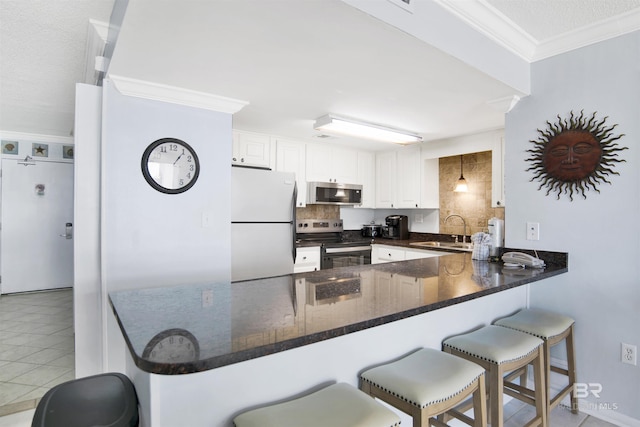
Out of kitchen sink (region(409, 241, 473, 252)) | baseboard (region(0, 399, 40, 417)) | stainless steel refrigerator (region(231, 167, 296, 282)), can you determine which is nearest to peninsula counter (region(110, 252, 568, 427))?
stainless steel refrigerator (region(231, 167, 296, 282))

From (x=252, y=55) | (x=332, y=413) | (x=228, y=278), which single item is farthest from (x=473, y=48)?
(x=228, y=278)

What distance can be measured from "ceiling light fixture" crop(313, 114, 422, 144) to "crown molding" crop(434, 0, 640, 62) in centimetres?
128

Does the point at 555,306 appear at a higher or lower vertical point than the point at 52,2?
lower

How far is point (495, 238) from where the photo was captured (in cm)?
253

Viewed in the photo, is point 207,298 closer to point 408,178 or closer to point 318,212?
point 318,212

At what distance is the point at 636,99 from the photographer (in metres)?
1.93

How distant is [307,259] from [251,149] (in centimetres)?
136

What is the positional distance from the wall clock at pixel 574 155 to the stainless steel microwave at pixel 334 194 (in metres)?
2.34

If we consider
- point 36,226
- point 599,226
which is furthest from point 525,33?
point 36,226

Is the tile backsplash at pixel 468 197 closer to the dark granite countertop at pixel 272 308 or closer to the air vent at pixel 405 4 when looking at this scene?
the dark granite countertop at pixel 272 308

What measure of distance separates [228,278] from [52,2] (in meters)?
1.92

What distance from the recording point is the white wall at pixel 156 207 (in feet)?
7.00

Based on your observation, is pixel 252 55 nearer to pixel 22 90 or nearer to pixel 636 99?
pixel 636 99

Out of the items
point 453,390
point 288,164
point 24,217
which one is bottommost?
point 453,390
